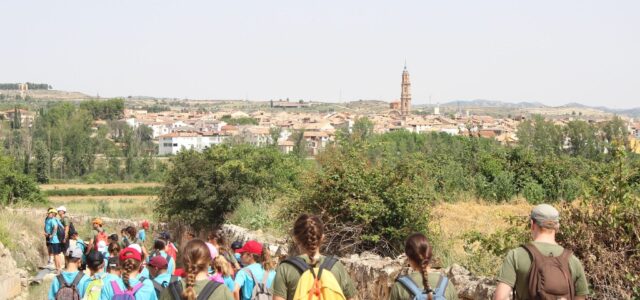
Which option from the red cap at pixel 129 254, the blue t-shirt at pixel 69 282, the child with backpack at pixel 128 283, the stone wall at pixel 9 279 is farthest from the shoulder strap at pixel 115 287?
the stone wall at pixel 9 279

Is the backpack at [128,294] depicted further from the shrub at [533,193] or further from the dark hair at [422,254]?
the shrub at [533,193]

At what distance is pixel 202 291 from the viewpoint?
15.5 feet

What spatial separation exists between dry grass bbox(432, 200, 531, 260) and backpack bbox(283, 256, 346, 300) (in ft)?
21.2

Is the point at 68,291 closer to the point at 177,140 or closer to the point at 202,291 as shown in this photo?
the point at 202,291

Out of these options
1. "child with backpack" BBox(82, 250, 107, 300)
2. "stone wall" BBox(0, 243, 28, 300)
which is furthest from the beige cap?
"stone wall" BBox(0, 243, 28, 300)

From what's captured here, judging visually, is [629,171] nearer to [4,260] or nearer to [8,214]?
[4,260]

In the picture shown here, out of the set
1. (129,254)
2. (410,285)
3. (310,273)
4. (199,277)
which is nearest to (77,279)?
(129,254)

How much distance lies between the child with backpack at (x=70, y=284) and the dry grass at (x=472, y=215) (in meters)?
5.86

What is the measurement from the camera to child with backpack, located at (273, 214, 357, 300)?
4672 millimetres

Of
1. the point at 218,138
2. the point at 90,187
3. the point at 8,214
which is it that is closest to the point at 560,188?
the point at 8,214

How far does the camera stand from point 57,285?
642 cm

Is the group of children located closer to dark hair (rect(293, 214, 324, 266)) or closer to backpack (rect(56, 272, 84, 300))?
dark hair (rect(293, 214, 324, 266))

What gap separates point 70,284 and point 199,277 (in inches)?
81.1

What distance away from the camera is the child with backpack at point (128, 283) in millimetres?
5707
